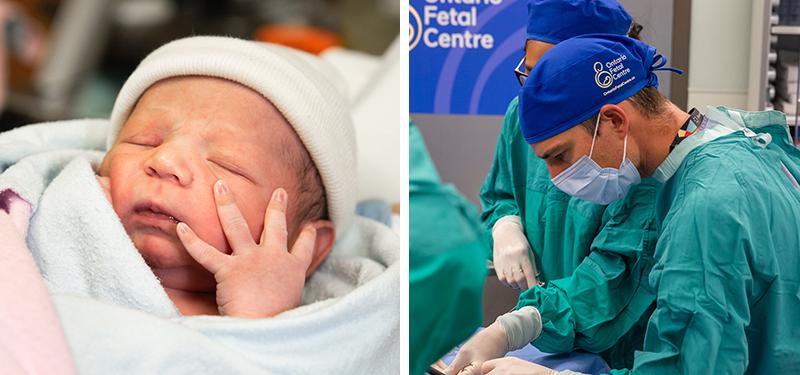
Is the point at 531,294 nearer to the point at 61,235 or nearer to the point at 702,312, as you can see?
the point at 702,312

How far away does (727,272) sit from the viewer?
787mm

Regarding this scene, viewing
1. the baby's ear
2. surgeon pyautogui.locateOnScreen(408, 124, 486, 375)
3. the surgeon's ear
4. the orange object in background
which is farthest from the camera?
the orange object in background

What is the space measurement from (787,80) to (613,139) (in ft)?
0.86

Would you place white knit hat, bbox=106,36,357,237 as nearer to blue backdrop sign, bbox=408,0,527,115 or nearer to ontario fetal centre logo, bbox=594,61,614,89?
blue backdrop sign, bbox=408,0,527,115

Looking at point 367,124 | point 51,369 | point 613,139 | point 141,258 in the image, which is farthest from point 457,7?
point 51,369

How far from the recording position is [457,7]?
0.90 m

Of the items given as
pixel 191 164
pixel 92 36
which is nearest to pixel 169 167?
pixel 191 164

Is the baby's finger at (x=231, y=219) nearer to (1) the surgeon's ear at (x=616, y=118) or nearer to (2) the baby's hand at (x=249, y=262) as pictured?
(2) the baby's hand at (x=249, y=262)

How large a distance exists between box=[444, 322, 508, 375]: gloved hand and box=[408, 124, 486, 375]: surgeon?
0.09m

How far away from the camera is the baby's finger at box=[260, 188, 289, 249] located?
2.80ft

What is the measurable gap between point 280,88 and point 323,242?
0.69 feet

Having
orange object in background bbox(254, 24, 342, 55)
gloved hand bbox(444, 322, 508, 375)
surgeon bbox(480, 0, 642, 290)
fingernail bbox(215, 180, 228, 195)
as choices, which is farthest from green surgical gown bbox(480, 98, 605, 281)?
orange object in background bbox(254, 24, 342, 55)

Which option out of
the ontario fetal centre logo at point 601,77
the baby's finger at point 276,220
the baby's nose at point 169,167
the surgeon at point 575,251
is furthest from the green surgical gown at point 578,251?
the baby's nose at point 169,167

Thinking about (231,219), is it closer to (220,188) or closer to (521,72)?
(220,188)
